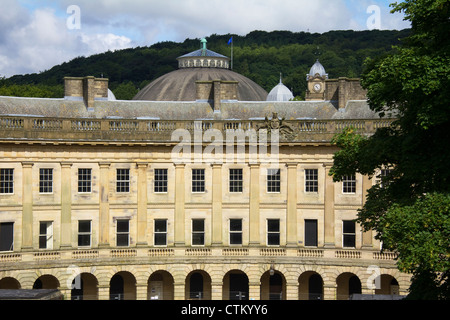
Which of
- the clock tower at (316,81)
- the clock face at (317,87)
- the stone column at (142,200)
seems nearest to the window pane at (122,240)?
the stone column at (142,200)

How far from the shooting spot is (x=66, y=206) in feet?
179

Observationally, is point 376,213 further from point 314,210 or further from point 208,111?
point 208,111

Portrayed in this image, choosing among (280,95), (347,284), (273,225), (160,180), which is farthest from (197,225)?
(280,95)

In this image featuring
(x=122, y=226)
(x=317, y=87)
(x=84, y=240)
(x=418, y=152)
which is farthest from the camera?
(x=317, y=87)

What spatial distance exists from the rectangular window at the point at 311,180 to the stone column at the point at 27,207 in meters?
18.9

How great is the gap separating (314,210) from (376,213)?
2720 cm

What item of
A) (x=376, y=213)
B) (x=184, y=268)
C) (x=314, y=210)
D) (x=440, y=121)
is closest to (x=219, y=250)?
(x=184, y=268)

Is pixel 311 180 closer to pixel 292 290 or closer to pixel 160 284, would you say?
pixel 292 290

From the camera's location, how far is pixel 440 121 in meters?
25.8

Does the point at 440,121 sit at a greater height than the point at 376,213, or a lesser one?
greater

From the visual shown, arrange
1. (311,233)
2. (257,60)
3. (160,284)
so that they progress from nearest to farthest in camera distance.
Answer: (311,233), (160,284), (257,60)

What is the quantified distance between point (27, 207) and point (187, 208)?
431 inches

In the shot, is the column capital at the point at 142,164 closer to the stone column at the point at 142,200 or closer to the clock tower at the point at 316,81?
the stone column at the point at 142,200
